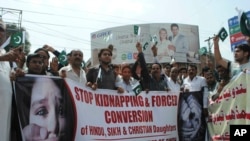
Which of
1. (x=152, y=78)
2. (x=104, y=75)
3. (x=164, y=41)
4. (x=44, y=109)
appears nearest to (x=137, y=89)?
(x=104, y=75)

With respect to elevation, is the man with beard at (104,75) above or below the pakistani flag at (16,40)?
below

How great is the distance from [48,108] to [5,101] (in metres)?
0.66

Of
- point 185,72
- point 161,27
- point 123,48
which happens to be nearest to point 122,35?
point 123,48

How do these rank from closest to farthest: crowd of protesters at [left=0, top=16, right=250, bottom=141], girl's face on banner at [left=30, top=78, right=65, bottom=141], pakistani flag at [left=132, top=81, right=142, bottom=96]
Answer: crowd of protesters at [left=0, top=16, right=250, bottom=141]
girl's face on banner at [left=30, top=78, right=65, bottom=141]
pakistani flag at [left=132, top=81, right=142, bottom=96]

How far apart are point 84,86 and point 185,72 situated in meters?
3.05

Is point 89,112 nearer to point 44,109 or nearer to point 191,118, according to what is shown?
point 44,109

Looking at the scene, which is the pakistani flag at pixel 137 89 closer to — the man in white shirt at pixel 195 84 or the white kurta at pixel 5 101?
the man in white shirt at pixel 195 84


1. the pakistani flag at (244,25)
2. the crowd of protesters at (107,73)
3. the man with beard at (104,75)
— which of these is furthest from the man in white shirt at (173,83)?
the pakistani flag at (244,25)

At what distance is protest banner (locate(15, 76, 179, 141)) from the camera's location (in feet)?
14.4

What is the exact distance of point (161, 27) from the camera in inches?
1305

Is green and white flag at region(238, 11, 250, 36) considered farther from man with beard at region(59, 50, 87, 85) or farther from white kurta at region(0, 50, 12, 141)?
white kurta at region(0, 50, 12, 141)

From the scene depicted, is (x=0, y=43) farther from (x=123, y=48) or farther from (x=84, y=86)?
(x=123, y=48)

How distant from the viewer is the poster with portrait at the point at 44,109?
14.1ft

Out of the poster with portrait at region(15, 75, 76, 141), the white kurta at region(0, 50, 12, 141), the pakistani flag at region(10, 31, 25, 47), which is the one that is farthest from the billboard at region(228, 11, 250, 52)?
the white kurta at region(0, 50, 12, 141)
